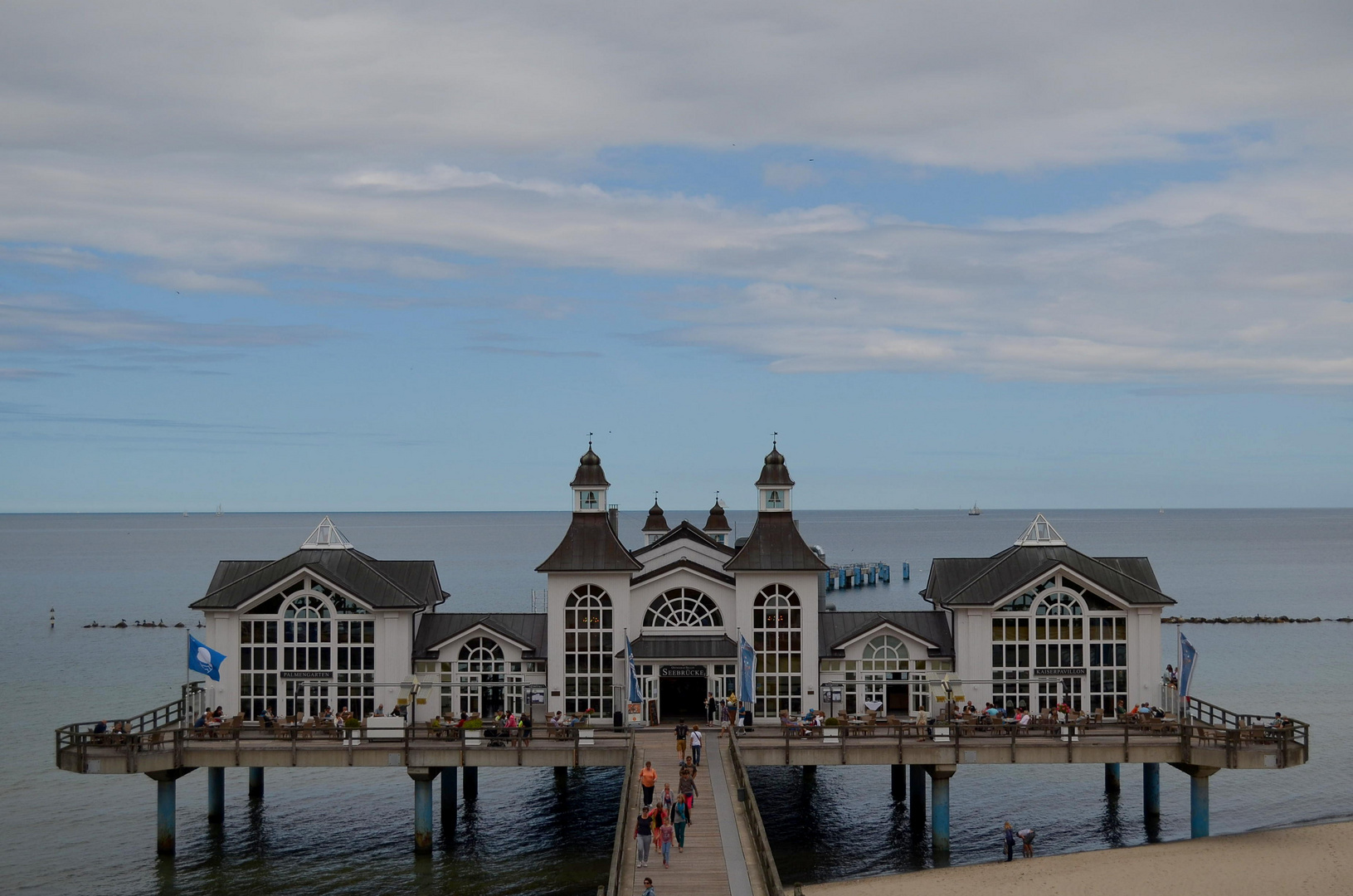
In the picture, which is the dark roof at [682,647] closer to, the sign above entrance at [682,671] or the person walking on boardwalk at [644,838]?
the sign above entrance at [682,671]

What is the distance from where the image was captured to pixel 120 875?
130ft

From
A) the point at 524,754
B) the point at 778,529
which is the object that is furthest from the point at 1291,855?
the point at 524,754

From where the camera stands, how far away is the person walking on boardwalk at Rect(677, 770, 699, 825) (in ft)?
104

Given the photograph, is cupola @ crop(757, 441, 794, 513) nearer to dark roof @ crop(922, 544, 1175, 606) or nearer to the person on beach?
dark roof @ crop(922, 544, 1175, 606)

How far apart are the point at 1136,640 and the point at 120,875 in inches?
1271

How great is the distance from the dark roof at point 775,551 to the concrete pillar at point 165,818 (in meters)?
18.8

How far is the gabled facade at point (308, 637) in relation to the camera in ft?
151

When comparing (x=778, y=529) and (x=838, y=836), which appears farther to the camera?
(x=778, y=529)

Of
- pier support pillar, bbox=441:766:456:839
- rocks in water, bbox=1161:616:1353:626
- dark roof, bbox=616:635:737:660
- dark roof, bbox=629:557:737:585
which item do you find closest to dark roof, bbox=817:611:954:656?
dark roof, bbox=616:635:737:660

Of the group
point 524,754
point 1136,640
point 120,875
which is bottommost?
point 120,875

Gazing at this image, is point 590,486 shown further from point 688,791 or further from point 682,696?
point 688,791

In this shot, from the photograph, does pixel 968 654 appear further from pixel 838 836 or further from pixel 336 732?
pixel 336 732

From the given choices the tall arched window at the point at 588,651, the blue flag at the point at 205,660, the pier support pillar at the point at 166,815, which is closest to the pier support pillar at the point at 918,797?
the tall arched window at the point at 588,651

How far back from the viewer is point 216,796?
45.6m
